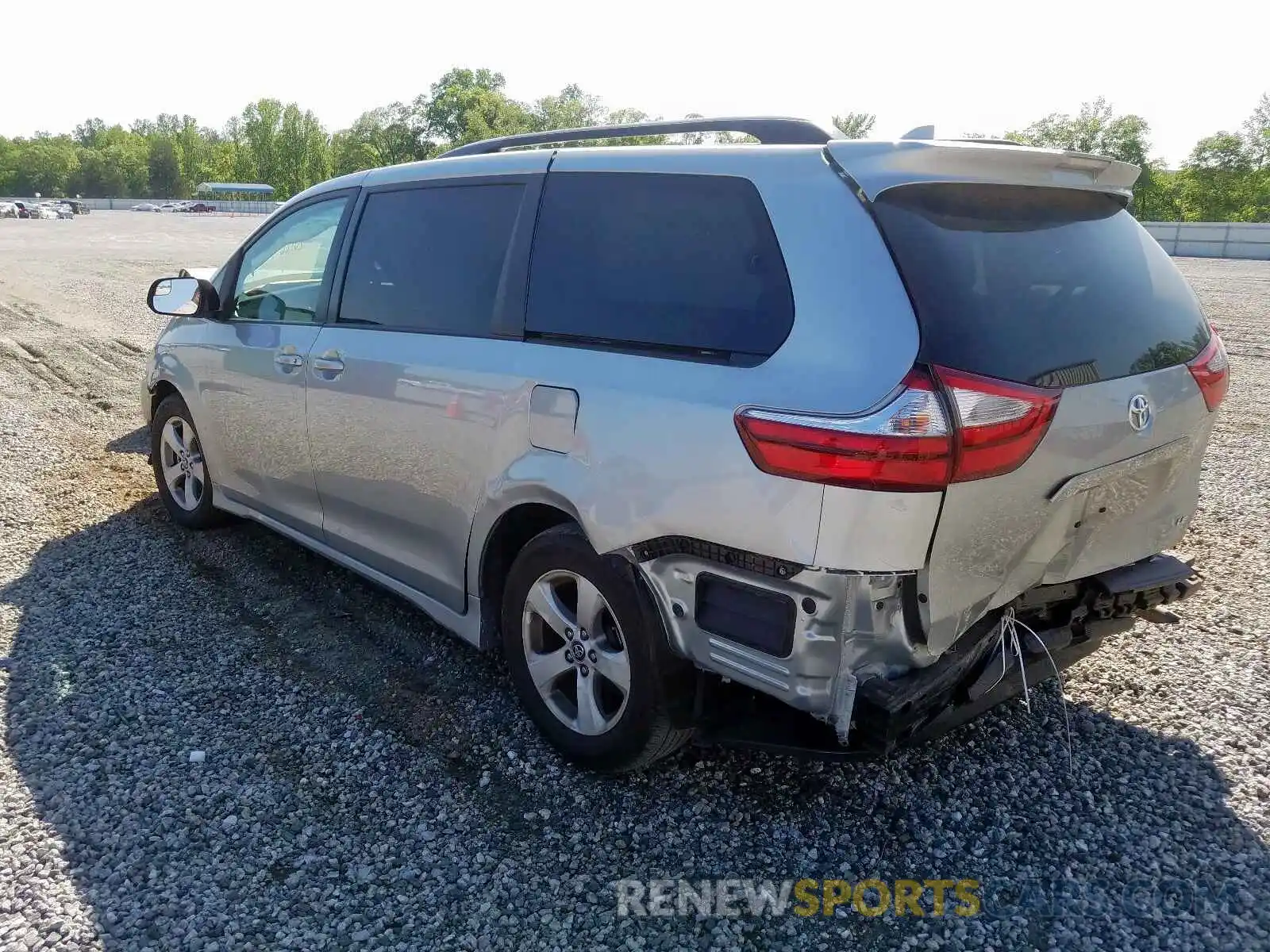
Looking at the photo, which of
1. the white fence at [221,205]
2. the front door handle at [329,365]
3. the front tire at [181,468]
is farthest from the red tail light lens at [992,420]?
the white fence at [221,205]

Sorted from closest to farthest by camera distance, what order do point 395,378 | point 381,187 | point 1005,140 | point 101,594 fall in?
point 1005,140
point 395,378
point 381,187
point 101,594

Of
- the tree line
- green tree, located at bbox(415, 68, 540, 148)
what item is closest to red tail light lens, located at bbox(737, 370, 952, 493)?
the tree line

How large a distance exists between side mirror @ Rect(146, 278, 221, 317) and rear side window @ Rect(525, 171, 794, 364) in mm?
2361

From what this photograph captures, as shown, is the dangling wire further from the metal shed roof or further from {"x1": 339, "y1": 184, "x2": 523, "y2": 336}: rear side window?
the metal shed roof

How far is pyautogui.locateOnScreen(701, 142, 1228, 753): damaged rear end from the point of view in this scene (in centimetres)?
227

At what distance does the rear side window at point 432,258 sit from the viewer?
3.35 metres

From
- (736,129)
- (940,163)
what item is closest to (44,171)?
(736,129)

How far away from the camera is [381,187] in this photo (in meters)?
3.95

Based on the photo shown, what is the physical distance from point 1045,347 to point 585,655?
1605 millimetres

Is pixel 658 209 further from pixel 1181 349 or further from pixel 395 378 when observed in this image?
pixel 1181 349

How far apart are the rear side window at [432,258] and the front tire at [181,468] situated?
1.75 meters

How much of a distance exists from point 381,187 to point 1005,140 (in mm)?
2419

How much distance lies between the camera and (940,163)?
2496mm

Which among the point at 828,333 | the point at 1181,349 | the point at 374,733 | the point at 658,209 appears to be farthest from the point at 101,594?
the point at 1181,349
